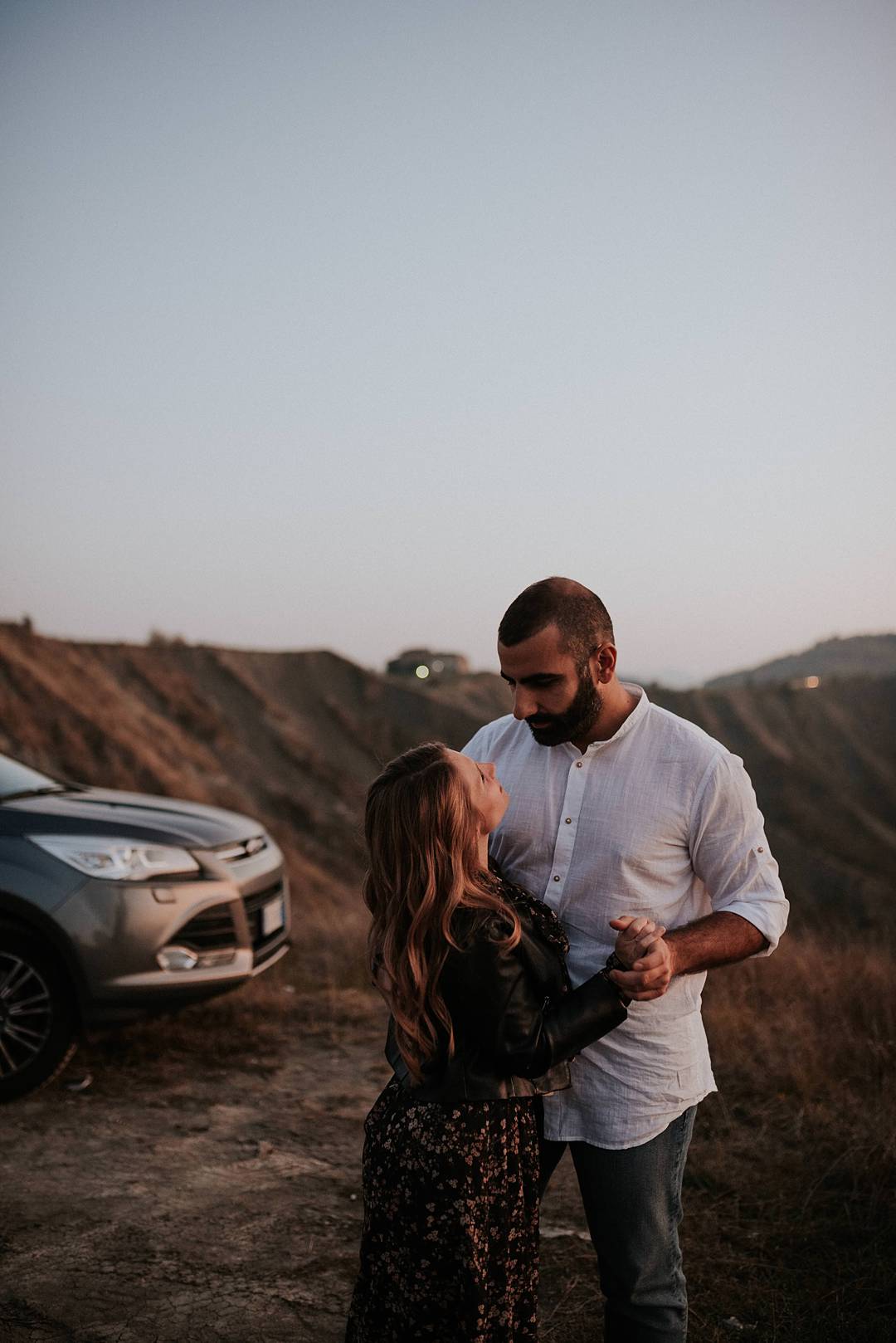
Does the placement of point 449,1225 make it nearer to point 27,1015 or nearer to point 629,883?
point 629,883

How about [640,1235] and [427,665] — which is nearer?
[640,1235]

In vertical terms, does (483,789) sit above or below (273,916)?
above

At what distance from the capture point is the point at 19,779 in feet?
17.7

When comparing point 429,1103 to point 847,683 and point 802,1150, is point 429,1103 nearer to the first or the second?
point 802,1150

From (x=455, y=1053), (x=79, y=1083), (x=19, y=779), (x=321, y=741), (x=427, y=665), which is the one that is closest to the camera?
(x=455, y=1053)

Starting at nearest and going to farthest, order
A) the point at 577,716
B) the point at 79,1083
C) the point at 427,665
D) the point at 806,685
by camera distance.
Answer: the point at 577,716
the point at 79,1083
the point at 427,665
the point at 806,685

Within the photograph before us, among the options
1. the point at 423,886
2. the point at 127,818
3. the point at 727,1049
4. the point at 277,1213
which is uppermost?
the point at 423,886

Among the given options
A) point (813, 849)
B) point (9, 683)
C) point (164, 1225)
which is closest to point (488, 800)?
point (164, 1225)

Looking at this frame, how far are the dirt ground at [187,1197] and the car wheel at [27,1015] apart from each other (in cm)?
15

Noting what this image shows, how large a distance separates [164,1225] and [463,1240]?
6.63ft

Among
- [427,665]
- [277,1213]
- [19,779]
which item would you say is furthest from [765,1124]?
[427,665]

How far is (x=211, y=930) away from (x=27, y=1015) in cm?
88

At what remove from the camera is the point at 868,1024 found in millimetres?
5527

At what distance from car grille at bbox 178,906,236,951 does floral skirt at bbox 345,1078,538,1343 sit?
114 inches
